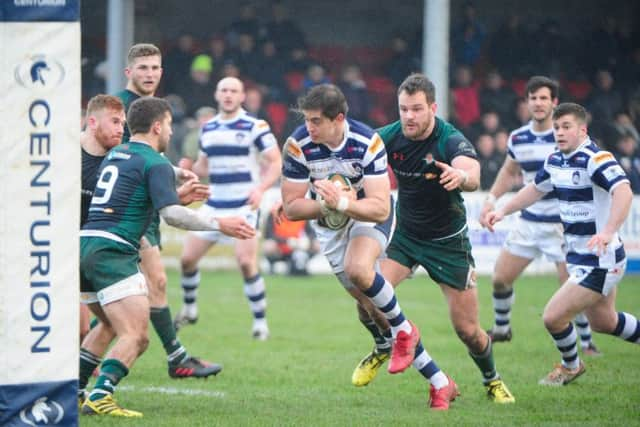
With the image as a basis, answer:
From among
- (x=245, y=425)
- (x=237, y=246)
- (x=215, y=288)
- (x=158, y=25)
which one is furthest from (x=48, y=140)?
(x=158, y=25)

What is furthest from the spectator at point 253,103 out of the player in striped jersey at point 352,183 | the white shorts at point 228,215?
the player in striped jersey at point 352,183

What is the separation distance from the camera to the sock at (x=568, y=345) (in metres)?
8.79

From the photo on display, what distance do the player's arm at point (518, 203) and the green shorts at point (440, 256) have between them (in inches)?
36.7

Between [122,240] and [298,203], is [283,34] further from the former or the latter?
[122,240]

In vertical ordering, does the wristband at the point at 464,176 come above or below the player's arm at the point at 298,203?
above

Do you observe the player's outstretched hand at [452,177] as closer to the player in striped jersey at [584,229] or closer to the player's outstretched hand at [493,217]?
the player in striped jersey at [584,229]

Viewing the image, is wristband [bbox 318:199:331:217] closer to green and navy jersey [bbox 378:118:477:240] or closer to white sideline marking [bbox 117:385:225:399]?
green and navy jersey [bbox 378:118:477:240]

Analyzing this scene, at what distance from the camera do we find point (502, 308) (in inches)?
455

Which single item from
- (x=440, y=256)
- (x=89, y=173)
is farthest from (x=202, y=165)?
(x=440, y=256)

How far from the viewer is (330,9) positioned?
25.6 meters

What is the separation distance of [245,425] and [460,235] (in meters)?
2.29

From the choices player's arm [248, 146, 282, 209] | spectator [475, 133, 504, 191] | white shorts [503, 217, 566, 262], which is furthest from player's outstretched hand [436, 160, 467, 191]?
spectator [475, 133, 504, 191]

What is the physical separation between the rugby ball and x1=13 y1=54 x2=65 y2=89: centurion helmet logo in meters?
2.54

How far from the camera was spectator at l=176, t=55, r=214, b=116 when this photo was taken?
21.1 metres
